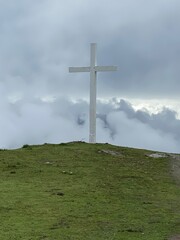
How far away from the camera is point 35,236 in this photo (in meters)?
8.23

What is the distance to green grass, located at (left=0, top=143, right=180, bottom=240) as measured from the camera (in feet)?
28.7

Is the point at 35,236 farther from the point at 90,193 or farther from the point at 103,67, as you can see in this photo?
the point at 103,67

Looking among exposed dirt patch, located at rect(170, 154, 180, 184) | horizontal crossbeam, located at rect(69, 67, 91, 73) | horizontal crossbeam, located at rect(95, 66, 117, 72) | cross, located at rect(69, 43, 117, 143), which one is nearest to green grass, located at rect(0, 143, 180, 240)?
exposed dirt patch, located at rect(170, 154, 180, 184)

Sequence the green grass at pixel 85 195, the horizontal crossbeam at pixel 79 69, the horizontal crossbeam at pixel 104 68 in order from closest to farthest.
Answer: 1. the green grass at pixel 85 195
2. the horizontal crossbeam at pixel 104 68
3. the horizontal crossbeam at pixel 79 69

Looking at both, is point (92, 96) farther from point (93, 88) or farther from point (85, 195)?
point (85, 195)

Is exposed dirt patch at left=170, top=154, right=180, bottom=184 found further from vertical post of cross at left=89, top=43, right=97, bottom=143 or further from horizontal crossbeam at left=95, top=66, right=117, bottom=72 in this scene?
horizontal crossbeam at left=95, top=66, right=117, bottom=72

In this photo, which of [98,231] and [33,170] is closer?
[98,231]

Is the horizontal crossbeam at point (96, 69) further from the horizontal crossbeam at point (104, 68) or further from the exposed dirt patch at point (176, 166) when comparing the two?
the exposed dirt patch at point (176, 166)

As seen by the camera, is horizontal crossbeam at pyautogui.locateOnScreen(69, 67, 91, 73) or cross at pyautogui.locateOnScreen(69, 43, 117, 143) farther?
horizontal crossbeam at pyautogui.locateOnScreen(69, 67, 91, 73)

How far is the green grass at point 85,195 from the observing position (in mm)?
8750

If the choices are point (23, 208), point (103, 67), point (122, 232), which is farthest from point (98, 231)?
point (103, 67)

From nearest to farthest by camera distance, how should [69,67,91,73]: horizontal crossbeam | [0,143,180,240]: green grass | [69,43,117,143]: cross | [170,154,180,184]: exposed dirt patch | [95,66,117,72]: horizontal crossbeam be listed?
Result: [0,143,180,240]: green grass, [170,154,180,184]: exposed dirt patch, [95,66,117,72]: horizontal crossbeam, [69,43,117,143]: cross, [69,67,91,73]: horizontal crossbeam

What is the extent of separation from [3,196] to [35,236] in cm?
321

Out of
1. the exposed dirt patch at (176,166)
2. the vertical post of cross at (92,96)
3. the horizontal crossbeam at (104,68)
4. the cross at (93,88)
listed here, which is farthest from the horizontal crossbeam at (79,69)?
the exposed dirt patch at (176,166)
